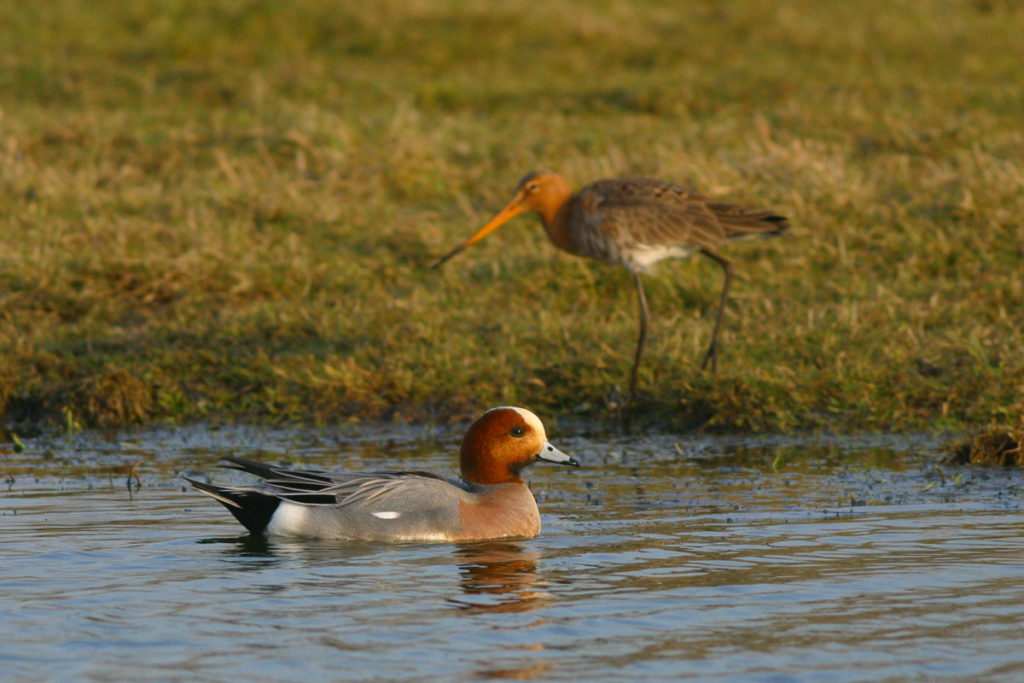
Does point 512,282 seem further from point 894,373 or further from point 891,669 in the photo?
point 891,669

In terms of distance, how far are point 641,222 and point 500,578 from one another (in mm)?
3669

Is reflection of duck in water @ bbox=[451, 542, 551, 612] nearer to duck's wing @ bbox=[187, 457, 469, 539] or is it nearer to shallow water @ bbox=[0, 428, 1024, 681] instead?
shallow water @ bbox=[0, 428, 1024, 681]

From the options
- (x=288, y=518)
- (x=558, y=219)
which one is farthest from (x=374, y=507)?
(x=558, y=219)

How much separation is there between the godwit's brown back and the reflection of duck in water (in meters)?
3.05

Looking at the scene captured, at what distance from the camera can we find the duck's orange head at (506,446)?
6629 millimetres

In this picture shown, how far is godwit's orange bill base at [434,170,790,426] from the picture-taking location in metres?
8.93

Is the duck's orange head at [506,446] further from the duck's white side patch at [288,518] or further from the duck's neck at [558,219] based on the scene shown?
the duck's neck at [558,219]

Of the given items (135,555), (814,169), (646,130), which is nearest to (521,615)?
(135,555)

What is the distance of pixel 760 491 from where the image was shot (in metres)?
6.91

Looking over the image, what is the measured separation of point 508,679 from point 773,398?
165 inches

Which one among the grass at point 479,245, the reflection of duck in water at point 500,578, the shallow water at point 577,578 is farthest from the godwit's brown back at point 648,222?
the reflection of duck in water at point 500,578

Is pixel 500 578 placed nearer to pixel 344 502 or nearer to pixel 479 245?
pixel 344 502

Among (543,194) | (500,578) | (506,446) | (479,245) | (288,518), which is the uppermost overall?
(543,194)

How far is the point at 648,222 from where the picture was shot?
29.3 feet
